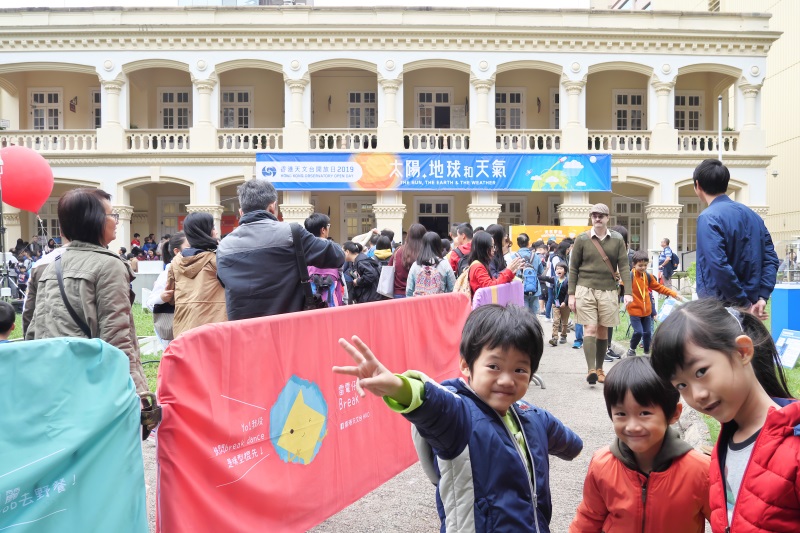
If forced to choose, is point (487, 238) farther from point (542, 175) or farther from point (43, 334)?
point (542, 175)

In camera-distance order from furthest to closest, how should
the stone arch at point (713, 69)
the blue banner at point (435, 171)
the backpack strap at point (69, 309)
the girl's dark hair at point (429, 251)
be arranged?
1. the stone arch at point (713, 69)
2. the blue banner at point (435, 171)
3. the girl's dark hair at point (429, 251)
4. the backpack strap at point (69, 309)

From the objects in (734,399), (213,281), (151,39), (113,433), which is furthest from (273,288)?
(151,39)

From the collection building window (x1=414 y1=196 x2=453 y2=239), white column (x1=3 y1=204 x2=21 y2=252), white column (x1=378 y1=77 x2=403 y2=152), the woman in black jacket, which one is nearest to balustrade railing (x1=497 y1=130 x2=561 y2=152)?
building window (x1=414 y1=196 x2=453 y2=239)

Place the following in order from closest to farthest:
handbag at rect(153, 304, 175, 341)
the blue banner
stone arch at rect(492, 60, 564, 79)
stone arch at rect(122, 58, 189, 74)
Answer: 1. handbag at rect(153, 304, 175, 341)
2. the blue banner
3. stone arch at rect(122, 58, 189, 74)
4. stone arch at rect(492, 60, 564, 79)

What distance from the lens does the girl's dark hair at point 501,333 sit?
2061mm

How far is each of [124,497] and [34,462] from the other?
0.42 metres

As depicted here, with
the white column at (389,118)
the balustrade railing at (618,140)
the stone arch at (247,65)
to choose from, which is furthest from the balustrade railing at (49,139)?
the balustrade railing at (618,140)

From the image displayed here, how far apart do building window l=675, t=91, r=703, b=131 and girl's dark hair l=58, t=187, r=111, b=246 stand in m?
27.2

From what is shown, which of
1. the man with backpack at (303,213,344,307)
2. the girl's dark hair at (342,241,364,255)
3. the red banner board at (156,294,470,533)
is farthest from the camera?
the girl's dark hair at (342,241,364,255)

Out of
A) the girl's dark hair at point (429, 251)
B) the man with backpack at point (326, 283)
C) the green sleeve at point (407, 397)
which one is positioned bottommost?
the green sleeve at point (407, 397)

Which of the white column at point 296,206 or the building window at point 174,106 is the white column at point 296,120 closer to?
the white column at point 296,206

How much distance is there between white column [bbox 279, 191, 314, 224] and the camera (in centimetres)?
2317

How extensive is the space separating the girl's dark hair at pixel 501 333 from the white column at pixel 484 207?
21.4 meters

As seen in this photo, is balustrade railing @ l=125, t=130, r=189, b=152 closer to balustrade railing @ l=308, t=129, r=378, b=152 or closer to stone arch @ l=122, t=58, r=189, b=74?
stone arch @ l=122, t=58, r=189, b=74
